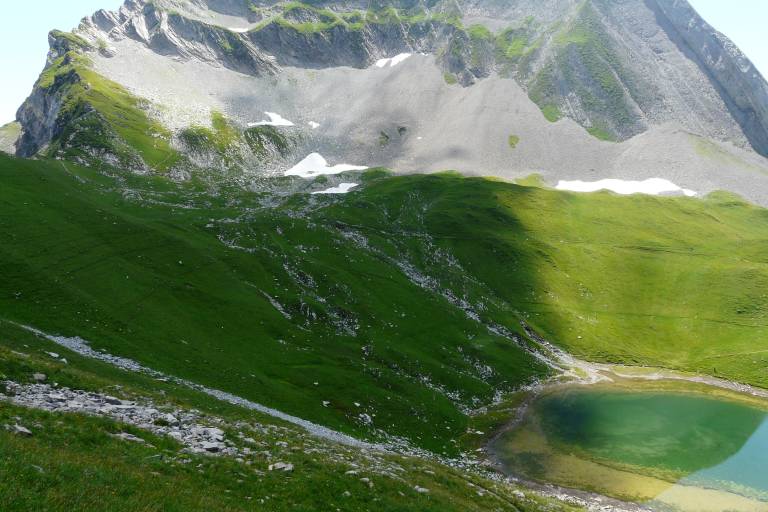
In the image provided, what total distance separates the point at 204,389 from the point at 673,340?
12108cm

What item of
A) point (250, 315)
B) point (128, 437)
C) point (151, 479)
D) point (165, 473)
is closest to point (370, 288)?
point (250, 315)

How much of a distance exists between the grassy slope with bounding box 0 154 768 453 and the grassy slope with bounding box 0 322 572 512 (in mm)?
19076

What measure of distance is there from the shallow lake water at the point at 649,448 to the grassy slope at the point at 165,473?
2750 centimetres

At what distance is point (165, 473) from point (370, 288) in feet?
300

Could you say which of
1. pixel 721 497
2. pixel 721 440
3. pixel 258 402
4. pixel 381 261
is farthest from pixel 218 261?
pixel 721 440

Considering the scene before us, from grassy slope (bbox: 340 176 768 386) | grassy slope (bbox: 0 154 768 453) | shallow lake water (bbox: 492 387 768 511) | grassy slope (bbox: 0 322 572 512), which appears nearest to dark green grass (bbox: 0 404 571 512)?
grassy slope (bbox: 0 322 572 512)

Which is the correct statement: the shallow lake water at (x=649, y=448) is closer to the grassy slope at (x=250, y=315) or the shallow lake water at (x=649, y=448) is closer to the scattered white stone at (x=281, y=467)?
the grassy slope at (x=250, y=315)

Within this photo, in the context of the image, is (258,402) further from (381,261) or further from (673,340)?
(673,340)

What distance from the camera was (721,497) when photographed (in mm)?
56875

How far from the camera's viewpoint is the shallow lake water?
2277 inches

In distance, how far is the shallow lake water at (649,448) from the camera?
2277 inches

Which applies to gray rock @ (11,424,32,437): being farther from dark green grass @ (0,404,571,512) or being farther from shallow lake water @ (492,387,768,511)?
shallow lake water @ (492,387,768,511)

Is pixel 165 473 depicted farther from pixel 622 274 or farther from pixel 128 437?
pixel 622 274

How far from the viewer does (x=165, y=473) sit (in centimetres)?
2048
